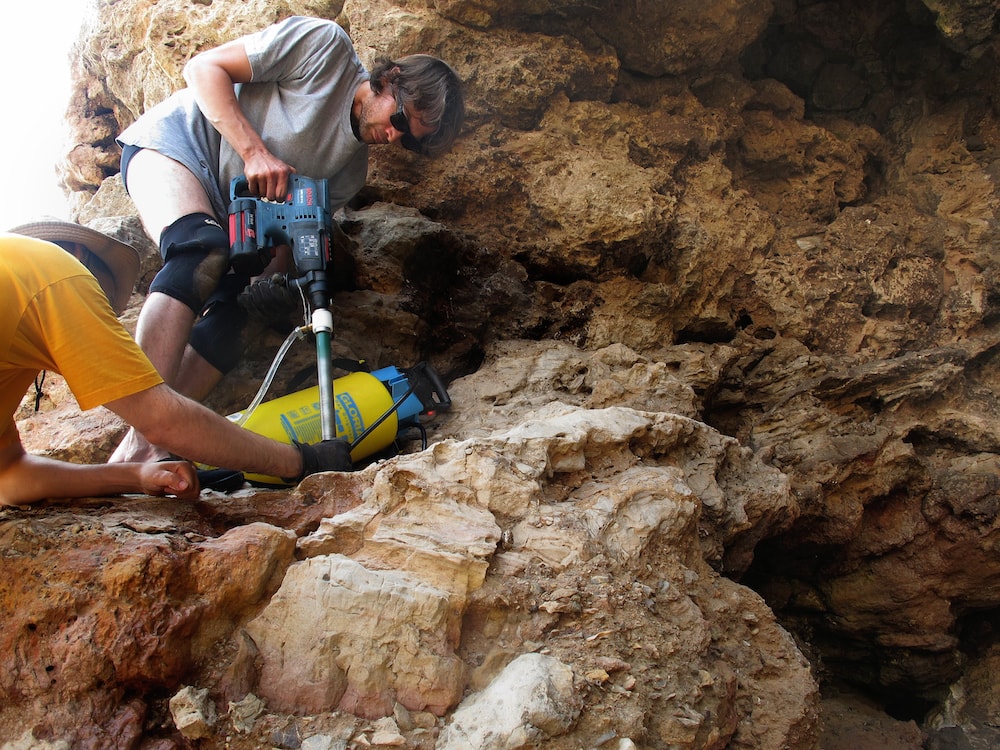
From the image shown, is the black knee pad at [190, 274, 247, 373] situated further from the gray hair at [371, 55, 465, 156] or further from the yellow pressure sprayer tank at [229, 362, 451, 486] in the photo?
the gray hair at [371, 55, 465, 156]

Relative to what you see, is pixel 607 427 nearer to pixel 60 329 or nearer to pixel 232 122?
pixel 60 329

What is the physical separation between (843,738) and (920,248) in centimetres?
242

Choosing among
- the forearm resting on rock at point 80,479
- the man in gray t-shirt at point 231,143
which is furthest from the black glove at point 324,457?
the man in gray t-shirt at point 231,143

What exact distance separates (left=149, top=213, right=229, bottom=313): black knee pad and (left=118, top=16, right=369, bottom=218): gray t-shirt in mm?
237

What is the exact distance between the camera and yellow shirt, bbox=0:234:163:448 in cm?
134

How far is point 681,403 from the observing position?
103 inches

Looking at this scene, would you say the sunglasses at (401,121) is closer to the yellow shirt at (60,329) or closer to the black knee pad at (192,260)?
the black knee pad at (192,260)

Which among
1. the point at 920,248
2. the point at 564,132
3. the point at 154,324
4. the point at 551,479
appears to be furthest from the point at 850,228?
the point at 154,324

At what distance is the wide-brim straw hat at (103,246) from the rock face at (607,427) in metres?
0.52

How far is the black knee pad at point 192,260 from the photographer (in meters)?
2.02

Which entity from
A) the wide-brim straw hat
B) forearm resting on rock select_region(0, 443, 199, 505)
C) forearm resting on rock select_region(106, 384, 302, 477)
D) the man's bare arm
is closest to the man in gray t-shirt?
the man's bare arm

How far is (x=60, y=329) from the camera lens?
4.50ft

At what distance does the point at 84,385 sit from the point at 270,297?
37.8 inches

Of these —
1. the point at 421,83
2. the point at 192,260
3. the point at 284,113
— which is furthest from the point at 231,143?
the point at 421,83
